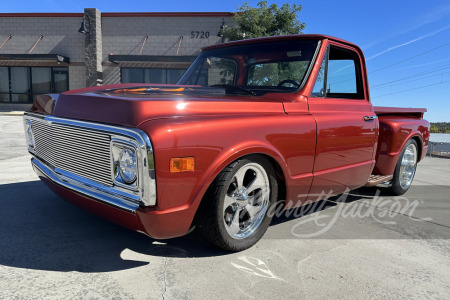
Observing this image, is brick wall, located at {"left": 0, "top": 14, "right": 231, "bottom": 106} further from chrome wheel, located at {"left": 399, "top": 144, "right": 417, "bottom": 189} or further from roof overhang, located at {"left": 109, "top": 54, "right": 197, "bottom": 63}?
chrome wheel, located at {"left": 399, "top": 144, "right": 417, "bottom": 189}

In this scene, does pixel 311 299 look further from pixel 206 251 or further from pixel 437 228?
pixel 437 228

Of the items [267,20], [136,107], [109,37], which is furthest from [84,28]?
[136,107]

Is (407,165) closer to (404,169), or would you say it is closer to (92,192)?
(404,169)

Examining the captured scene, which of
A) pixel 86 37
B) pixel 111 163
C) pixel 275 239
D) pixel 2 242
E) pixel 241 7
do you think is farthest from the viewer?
pixel 86 37

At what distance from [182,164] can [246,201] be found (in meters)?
0.76

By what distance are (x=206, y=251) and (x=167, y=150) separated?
993 millimetres

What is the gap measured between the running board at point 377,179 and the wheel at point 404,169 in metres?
0.27

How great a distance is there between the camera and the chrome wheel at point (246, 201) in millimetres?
2463

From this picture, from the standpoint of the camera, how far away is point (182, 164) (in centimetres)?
200

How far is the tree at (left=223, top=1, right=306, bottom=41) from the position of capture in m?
15.4

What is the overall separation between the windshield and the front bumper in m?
1.47

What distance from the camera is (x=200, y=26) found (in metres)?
20.2

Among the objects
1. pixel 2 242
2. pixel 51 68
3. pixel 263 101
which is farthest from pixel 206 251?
pixel 51 68

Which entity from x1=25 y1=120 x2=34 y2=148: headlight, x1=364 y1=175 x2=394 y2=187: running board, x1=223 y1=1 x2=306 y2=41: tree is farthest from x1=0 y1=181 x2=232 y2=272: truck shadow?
x1=223 y1=1 x2=306 y2=41: tree
